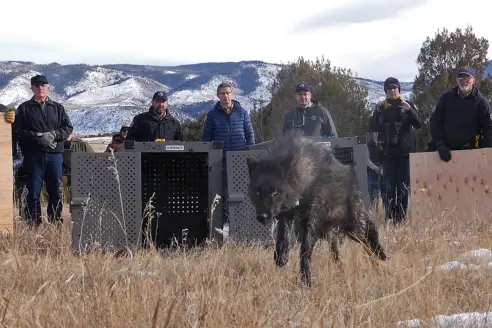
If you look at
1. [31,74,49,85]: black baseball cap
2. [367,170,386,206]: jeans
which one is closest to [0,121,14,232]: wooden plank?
[31,74,49,85]: black baseball cap

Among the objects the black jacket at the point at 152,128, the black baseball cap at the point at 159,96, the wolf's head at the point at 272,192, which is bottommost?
the wolf's head at the point at 272,192

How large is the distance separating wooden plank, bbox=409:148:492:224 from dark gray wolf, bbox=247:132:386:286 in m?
2.82

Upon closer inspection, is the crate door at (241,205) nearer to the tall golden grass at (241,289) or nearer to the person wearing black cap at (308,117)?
the tall golden grass at (241,289)

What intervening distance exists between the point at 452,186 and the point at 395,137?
1183mm

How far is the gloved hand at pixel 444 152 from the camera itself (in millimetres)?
9219

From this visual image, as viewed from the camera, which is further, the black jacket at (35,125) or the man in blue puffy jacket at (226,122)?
the black jacket at (35,125)

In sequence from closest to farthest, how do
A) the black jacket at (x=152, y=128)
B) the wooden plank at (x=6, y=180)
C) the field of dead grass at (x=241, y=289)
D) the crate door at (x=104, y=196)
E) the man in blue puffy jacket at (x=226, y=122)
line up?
the field of dead grass at (x=241, y=289), the crate door at (x=104, y=196), the wooden plank at (x=6, y=180), the man in blue puffy jacket at (x=226, y=122), the black jacket at (x=152, y=128)

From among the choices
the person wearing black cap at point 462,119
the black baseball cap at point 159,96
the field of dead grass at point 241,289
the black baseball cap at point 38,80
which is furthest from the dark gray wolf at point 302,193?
the black baseball cap at point 38,80

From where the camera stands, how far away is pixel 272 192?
519 centimetres

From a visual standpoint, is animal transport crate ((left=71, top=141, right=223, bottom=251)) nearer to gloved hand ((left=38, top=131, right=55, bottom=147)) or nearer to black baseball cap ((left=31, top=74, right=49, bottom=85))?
gloved hand ((left=38, top=131, right=55, bottom=147))

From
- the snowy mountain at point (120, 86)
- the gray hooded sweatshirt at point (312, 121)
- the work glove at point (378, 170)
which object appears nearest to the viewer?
the gray hooded sweatshirt at point (312, 121)

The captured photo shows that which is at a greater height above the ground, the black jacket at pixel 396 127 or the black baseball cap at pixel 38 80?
the black baseball cap at pixel 38 80

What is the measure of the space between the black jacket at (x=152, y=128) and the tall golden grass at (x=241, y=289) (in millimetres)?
2273

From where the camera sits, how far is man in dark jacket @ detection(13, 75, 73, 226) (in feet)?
29.1
